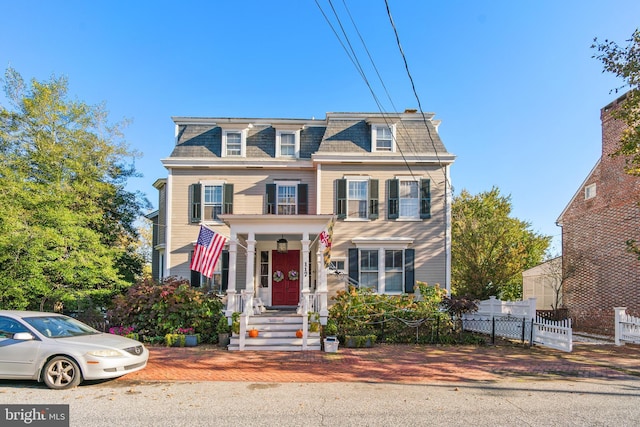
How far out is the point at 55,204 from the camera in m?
14.6

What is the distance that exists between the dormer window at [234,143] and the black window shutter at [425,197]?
6.92 m

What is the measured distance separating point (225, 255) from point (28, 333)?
29.6 ft

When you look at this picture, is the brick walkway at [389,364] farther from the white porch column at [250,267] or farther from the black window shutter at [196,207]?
the black window shutter at [196,207]

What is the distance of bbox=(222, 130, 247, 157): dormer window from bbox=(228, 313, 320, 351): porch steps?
6.75m

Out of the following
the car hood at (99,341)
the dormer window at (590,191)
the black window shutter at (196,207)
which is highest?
the dormer window at (590,191)

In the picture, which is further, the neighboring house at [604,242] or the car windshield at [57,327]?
the neighboring house at [604,242]

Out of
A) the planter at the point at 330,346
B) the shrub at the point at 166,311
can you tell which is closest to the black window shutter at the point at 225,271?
the shrub at the point at 166,311

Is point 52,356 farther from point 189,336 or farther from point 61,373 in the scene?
point 189,336

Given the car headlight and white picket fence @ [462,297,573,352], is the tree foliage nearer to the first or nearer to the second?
white picket fence @ [462,297,573,352]

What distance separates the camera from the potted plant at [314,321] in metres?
12.2

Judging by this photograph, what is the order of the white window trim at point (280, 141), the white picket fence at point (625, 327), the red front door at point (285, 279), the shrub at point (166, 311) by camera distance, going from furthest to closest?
the white window trim at point (280, 141) < the red front door at point (285, 279) < the white picket fence at point (625, 327) < the shrub at point (166, 311)

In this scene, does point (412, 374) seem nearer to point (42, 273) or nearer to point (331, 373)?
point (331, 373)

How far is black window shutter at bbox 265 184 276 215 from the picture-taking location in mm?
16469

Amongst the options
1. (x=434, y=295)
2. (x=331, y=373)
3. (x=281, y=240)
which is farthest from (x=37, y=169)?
(x=434, y=295)
